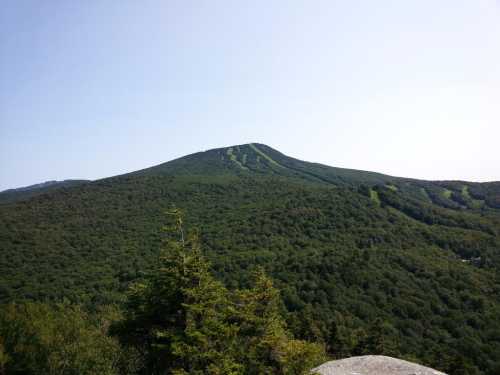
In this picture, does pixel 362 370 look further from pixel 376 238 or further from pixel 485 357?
pixel 376 238

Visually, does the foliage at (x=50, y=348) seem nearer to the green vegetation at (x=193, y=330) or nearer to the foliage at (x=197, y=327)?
the green vegetation at (x=193, y=330)

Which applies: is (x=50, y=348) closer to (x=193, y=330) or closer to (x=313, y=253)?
(x=193, y=330)

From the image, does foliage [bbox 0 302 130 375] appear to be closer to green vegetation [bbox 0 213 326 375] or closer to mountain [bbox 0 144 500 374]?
green vegetation [bbox 0 213 326 375]

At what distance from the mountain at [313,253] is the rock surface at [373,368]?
16.0 metres

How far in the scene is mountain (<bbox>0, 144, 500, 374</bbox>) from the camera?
→ 48781mm

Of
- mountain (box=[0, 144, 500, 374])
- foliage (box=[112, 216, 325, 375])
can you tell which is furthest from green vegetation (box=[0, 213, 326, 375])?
mountain (box=[0, 144, 500, 374])

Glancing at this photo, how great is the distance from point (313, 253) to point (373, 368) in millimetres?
45927

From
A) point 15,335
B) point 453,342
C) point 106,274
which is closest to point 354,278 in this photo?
point 453,342

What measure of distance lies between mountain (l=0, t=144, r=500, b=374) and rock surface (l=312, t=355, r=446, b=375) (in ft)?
52.6

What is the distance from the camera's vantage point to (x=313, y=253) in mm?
67688

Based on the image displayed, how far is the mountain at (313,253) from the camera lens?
48.8 m

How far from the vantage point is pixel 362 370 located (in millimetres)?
22109

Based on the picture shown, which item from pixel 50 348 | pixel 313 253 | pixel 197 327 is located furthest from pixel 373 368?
pixel 313 253

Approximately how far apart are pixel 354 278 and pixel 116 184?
93324 mm
